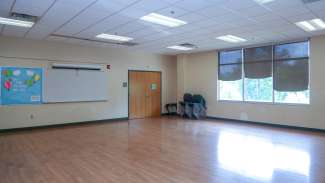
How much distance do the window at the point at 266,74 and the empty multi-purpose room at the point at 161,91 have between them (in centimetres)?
3

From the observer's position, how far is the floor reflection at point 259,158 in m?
3.41

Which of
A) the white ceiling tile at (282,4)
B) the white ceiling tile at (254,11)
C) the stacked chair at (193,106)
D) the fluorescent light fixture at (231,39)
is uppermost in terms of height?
the fluorescent light fixture at (231,39)

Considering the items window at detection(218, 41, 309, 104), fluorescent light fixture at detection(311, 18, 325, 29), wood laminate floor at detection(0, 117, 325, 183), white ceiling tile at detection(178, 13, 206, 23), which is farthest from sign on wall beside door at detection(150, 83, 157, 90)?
fluorescent light fixture at detection(311, 18, 325, 29)

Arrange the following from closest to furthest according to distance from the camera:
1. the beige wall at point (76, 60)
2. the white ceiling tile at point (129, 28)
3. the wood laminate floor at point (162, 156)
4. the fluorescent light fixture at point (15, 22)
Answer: the wood laminate floor at point (162, 156) → the fluorescent light fixture at point (15, 22) → the white ceiling tile at point (129, 28) → the beige wall at point (76, 60)

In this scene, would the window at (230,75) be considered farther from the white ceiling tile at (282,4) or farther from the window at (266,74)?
the white ceiling tile at (282,4)

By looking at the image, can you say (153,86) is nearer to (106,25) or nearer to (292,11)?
(106,25)

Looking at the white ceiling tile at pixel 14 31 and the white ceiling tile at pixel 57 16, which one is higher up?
the white ceiling tile at pixel 14 31

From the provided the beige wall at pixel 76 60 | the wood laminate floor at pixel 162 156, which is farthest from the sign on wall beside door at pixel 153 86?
the wood laminate floor at pixel 162 156

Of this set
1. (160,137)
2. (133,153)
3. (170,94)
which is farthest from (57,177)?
(170,94)

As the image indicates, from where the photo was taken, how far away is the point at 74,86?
735 centimetres

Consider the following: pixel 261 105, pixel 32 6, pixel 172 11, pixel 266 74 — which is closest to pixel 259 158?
pixel 172 11

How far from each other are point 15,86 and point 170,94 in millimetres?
6007

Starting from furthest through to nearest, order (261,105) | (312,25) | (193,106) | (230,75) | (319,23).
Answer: (193,106)
(230,75)
(261,105)
(312,25)
(319,23)

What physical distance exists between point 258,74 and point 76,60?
6212 millimetres
